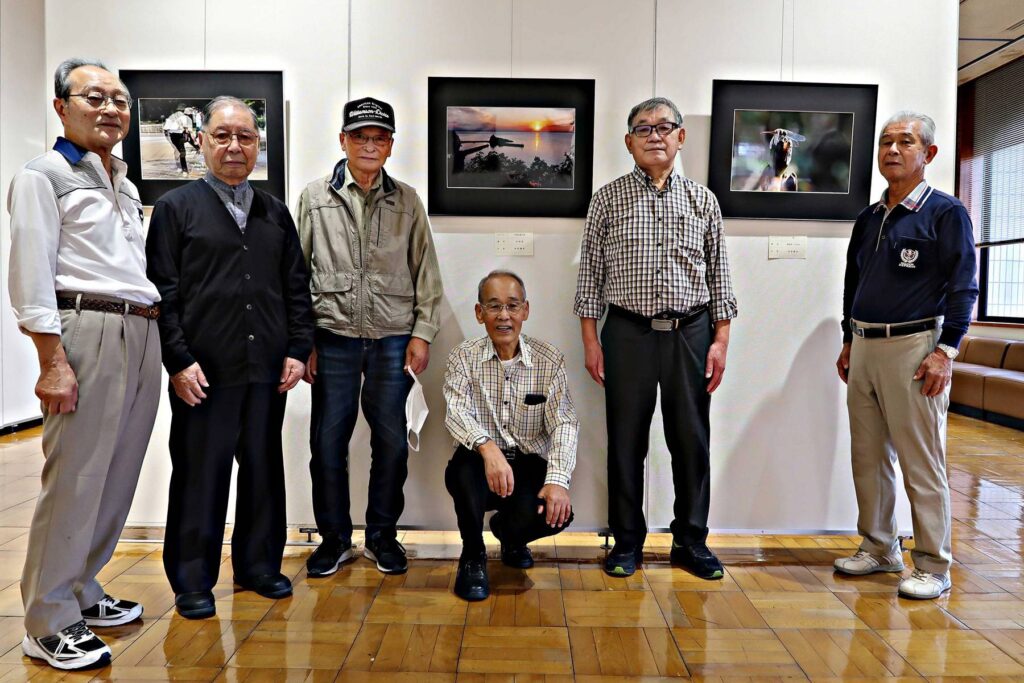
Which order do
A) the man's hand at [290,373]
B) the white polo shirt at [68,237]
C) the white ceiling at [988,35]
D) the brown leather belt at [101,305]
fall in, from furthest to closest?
the white ceiling at [988,35], the man's hand at [290,373], the brown leather belt at [101,305], the white polo shirt at [68,237]

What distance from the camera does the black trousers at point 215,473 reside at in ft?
7.68

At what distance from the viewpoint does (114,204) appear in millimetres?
2115

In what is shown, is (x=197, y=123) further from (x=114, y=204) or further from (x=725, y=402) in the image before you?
(x=725, y=402)

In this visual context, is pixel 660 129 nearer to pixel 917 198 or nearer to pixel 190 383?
pixel 917 198

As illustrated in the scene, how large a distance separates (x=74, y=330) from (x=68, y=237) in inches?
10.0

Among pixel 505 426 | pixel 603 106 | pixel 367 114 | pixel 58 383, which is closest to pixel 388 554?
pixel 505 426

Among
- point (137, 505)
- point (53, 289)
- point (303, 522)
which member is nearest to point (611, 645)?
point (303, 522)

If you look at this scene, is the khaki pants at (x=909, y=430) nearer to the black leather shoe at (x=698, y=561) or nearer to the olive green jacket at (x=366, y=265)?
the black leather shoe at (x=698, y=561)

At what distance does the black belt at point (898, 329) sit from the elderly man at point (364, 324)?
1619 mm

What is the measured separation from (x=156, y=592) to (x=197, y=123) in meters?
1.84

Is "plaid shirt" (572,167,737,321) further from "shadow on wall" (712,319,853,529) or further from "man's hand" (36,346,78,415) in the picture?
"man's hand" (36,346,78,415)

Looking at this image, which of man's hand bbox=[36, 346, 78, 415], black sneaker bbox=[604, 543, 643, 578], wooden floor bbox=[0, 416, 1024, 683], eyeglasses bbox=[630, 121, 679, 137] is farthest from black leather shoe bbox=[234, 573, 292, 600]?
eyeglasses bbox=[630, 121, 679, 137]

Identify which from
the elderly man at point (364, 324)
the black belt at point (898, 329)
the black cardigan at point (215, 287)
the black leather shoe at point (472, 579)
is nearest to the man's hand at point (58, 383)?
the black cardigan at point (215, 287)

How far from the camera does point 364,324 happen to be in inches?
107
